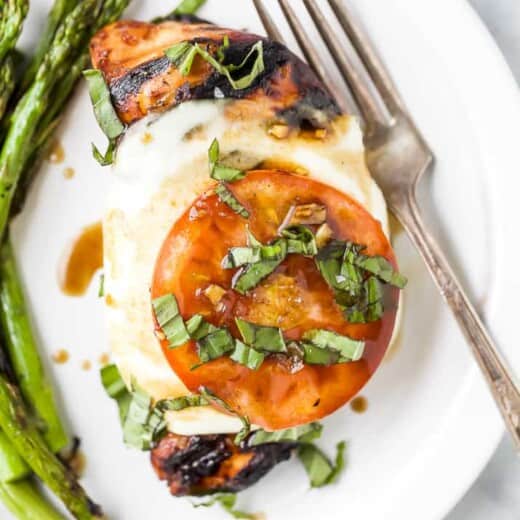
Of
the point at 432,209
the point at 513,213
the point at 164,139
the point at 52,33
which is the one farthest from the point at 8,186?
the point at 513,213

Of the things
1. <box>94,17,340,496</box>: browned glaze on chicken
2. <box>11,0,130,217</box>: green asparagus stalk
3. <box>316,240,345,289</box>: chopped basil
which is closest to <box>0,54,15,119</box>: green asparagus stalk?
<box>11,0,130,217</box>: green asparagus stalk

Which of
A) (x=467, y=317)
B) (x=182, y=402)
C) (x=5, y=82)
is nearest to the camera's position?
(x=182, y=402)

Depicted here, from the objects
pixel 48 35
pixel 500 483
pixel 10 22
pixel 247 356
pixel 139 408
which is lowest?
pixel 500 483

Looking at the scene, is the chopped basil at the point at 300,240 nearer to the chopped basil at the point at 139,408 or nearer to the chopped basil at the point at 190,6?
the chopped basil at the point at 139,408

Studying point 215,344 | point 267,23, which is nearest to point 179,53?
point 267,23

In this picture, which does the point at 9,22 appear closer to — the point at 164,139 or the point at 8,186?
the point at 8,186

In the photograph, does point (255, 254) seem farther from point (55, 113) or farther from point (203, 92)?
point (55, 113)

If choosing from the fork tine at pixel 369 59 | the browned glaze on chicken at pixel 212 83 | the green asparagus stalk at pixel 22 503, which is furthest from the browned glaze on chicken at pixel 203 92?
the green asparagus stalk at pixel 22 503
